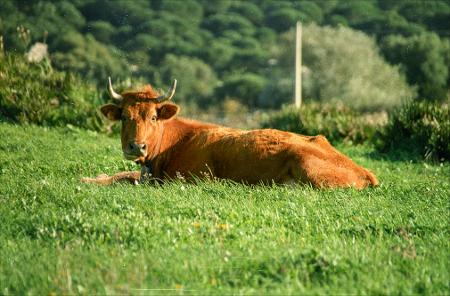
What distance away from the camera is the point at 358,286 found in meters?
5.01

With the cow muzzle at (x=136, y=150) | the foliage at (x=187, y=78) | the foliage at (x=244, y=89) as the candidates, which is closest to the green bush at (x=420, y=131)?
the cow muzzle at (x=136, y=150)

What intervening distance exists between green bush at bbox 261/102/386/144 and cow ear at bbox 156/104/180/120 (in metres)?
11.0

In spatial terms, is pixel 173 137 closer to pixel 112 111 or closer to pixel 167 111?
pixel 167 111

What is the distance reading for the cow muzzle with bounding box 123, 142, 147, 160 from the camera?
32.8 ft

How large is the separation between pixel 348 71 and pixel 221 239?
183ft

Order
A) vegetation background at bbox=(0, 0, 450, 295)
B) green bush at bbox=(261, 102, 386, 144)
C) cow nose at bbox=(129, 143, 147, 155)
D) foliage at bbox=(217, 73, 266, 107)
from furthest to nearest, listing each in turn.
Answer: foliage at bbox=(217, 73, 266, 107) < green bush at bbox=(261, 102, 386, 144) < cow nose at bbox=(129, 143, 147, 155) < vegetation background at bbox=(0, 0, 450, 295)

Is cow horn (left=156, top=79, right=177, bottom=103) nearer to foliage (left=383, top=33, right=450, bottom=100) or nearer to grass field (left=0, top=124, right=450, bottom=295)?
grass field (left=0, top=124, right=450, bottom=295)

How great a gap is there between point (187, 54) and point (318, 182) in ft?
202

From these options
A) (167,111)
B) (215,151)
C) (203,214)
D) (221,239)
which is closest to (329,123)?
(167,111)

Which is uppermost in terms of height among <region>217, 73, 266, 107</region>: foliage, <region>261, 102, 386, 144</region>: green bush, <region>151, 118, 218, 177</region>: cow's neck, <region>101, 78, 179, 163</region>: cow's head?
<region>101, 78, 179, 163</region>: cow's head

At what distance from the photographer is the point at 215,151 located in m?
10.2

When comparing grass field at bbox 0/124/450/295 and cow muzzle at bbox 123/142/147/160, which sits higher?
grass field at bbox 0/124/450/295

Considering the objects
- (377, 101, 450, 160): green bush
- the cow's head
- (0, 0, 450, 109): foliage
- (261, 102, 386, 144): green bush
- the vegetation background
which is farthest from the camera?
(0, 0, 450, 109): foliage

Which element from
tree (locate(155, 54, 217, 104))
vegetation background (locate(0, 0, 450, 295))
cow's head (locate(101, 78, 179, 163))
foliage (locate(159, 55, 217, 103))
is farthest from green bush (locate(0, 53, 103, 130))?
foliage (locate(159, 55, 217, 103))
